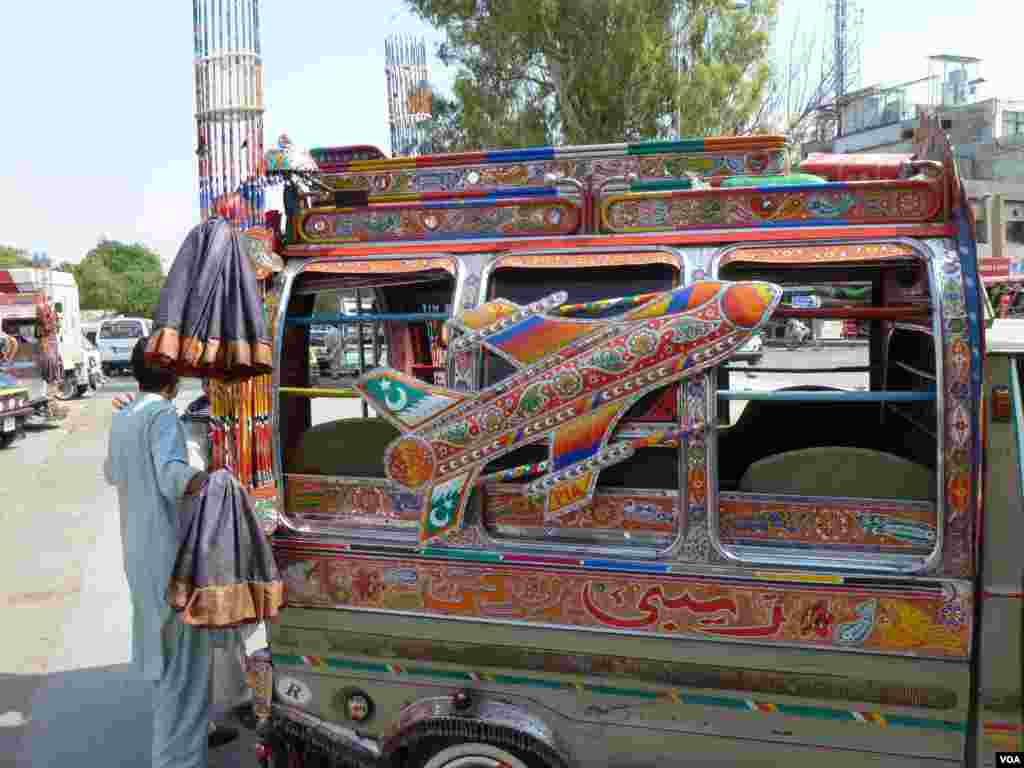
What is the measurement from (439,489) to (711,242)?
1.18m

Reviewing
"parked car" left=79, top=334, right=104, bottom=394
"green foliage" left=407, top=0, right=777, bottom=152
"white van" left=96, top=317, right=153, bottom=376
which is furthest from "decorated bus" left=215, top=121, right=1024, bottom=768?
"white van" left=96, top=317, right=153, bottom=376

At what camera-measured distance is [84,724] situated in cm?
439

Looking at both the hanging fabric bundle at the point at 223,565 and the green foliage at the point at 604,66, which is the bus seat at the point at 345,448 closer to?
the hanging fabric bundle at the point at 223,565

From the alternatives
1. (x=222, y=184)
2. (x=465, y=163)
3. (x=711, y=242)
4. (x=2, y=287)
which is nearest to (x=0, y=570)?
(x=222, y=184)

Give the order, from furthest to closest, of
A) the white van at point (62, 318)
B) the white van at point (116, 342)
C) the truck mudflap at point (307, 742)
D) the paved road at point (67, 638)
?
the white van at point (116, 342) < the white van at point (62, 318) < the paved road at point (67, 638) < the truck mudflap at point (307, 742)

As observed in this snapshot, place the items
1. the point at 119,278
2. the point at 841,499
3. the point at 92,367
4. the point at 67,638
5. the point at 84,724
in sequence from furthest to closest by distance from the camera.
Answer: the point at 119,278
the point at 92,367
the point at 67,638
the point at 84,724
the point at 841,499

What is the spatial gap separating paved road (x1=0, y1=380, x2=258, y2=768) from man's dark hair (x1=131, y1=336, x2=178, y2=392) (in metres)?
1.86

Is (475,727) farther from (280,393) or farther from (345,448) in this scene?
(280,393)

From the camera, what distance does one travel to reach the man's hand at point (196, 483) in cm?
301

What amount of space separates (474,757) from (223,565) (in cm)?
106

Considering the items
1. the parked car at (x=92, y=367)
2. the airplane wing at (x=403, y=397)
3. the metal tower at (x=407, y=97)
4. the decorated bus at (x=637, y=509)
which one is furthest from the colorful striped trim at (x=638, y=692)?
the parked car at (x=92, y=367)

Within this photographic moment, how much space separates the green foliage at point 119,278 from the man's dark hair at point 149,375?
198ft

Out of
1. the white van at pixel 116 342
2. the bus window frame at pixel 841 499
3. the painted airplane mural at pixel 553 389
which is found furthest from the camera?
the white van at pixel 116 342

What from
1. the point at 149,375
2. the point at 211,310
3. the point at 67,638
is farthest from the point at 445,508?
the point at 67,638
